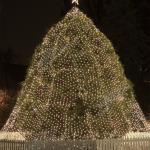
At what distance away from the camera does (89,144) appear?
49.8 ft

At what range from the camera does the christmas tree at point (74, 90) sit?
15.4m

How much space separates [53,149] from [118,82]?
2074mm

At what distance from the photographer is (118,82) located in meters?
15.9

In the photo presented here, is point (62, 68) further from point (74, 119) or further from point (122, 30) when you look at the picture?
point (122, 30)

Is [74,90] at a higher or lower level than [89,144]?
higher

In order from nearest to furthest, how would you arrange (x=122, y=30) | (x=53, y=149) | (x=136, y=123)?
(x=53, y=149) < (x=136, y=123) < (x=122, y=30)

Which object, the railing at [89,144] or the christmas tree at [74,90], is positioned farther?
the christmas tree at [74,90]

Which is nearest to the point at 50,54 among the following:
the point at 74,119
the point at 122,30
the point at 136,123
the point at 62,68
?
the point at 62,68

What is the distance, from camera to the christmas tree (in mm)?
15438

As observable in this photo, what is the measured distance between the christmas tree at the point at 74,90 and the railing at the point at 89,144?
0.68 feet

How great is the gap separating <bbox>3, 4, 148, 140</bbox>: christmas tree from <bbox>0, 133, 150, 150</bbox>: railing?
21 centimetres

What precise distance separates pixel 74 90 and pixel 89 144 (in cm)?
119

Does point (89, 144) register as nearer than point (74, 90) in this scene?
Yes

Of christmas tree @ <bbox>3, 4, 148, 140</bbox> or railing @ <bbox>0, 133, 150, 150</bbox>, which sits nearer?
railing @ <bbox>0, 133, 150, 150</bbox>
